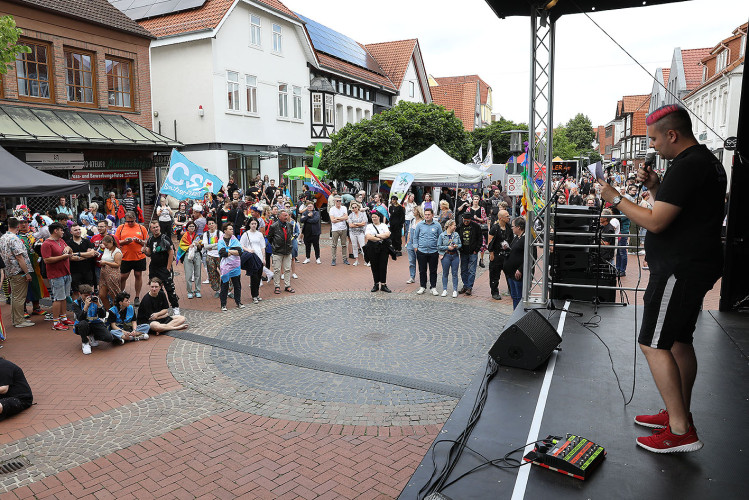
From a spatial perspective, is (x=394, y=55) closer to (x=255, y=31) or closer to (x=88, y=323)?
(x=255, y=31)

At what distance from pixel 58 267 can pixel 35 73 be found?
40.4 feet

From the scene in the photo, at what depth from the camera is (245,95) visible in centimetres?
2512

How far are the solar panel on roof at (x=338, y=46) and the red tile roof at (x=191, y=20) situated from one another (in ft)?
24.8

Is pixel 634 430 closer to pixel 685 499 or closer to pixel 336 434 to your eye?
pixel 685 499

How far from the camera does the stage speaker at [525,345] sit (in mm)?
4633

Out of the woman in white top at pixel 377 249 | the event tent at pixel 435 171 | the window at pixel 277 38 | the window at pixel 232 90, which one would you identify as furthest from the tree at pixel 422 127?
the woman in white top at pixel 377 249

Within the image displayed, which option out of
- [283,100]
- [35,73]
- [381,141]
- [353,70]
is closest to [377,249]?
[381,141]

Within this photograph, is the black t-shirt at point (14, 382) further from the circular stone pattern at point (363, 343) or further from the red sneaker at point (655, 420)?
the red sneaker at point (655, 420)

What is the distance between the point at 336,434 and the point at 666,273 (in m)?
3.50

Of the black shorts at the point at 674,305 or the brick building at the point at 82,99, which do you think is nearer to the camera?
the black shorts at the point at 674,305

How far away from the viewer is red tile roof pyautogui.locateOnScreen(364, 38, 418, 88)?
1593 inches

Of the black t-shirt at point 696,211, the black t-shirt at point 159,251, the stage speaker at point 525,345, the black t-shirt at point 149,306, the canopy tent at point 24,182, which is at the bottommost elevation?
the black t-shirt at point 149,306

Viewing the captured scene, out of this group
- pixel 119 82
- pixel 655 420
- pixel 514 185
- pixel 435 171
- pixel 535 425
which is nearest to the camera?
pixel 655 420

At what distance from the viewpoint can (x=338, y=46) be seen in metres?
35.7
